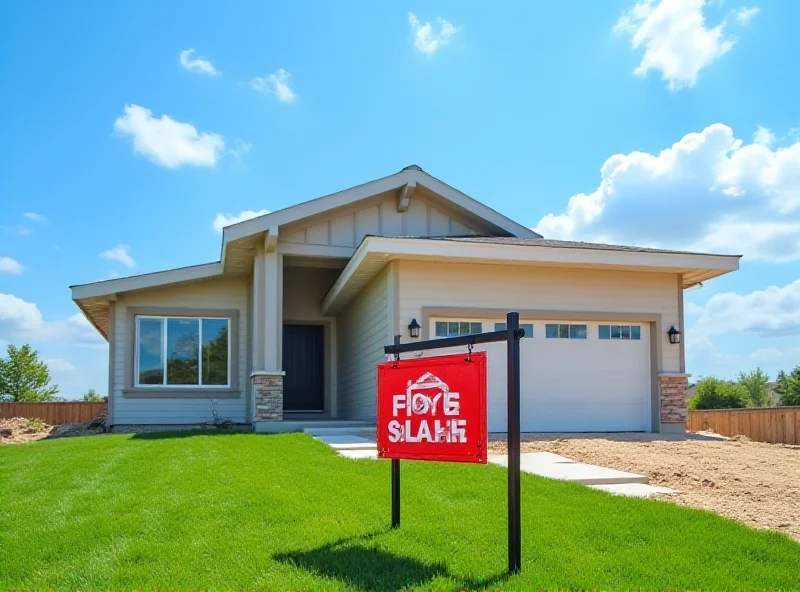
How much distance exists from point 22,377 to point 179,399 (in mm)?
21203

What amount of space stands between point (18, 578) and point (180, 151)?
966 centimetres

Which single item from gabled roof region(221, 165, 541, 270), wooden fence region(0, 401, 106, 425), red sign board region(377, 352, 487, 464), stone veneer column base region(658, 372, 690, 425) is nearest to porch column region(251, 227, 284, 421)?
gabled roof region(221, 165, 541, 270)

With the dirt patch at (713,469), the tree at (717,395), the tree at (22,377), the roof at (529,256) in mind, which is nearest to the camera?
the dirt patch at (713,469)

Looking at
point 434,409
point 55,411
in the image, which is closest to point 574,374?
point 434,409

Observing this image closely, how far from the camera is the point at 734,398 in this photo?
22.3m

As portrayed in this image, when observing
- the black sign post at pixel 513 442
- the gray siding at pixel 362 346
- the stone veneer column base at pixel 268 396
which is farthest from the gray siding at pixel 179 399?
the black sign post at pixel 513 442

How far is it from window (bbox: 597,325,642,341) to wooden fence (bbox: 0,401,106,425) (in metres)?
14.4

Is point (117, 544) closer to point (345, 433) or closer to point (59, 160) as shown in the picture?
point (345, 433)

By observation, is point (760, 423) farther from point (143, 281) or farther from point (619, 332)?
point (143, 281)

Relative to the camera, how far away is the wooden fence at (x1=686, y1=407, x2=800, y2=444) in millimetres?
12820

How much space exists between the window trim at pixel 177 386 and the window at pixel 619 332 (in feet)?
25.8

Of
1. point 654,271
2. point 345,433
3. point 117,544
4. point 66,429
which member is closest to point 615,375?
point 654,271

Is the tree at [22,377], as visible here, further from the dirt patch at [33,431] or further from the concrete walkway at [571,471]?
the concrete walkway at [571,471]

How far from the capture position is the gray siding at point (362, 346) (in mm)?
12719
